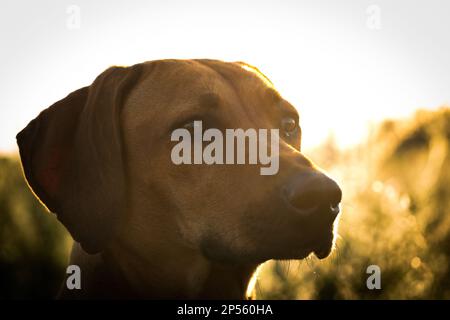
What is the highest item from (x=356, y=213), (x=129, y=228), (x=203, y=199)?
(x=203, y=199)

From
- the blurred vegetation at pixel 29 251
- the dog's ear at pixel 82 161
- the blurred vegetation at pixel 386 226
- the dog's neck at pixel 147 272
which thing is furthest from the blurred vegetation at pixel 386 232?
the blurred vegetation at pixel 29 251

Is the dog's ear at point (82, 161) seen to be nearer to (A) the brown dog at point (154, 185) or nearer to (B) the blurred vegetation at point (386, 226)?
(A) the brown dog at point (154, 185)

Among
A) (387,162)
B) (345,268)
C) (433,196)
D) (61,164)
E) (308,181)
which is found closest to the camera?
(308,181)

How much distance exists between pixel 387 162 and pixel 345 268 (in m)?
1.65

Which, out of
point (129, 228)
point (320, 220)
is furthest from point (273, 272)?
point (320, 220)

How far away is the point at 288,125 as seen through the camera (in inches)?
153

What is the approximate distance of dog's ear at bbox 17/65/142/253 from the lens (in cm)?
342

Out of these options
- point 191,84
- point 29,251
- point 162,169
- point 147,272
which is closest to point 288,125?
point 191,84

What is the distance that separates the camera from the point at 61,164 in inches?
139

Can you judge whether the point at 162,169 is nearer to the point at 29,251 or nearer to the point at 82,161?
the point at 82,161

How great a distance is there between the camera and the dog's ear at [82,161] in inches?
135

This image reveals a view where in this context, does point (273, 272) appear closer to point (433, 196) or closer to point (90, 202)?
point (433, 196)

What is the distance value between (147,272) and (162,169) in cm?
62

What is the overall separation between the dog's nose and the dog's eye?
94 cm
